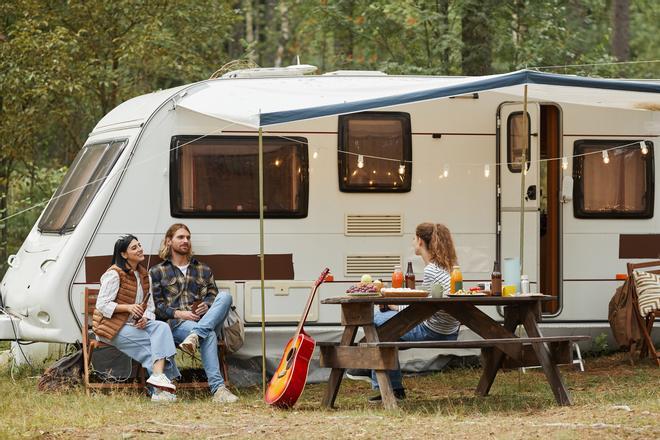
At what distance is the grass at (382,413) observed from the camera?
7.14m

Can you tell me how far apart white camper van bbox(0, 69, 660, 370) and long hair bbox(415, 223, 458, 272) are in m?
0.90

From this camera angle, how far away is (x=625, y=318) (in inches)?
387

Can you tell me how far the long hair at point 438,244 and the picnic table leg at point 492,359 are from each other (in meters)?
0.52

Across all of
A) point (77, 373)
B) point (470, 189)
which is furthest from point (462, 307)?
point (77, 373)

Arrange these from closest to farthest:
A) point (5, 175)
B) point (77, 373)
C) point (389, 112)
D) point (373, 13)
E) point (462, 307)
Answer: point (462, 307)
point (77, 373)
point (389, 112)
point (5, 175)
point (373, 13)

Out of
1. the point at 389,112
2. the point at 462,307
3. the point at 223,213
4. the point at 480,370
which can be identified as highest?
the point at 389,112

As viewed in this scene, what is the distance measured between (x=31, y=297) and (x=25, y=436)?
230 centimetres

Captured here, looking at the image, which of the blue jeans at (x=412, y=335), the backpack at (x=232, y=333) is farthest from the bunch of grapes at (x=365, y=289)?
the backpack at (x=232, y=333)

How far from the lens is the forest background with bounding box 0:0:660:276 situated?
549 inches

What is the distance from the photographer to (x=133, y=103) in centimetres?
1018

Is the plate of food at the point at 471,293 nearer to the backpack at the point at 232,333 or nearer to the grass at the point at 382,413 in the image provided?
the grass at the point at 382,413

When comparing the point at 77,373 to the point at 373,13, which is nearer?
the point at 77,373

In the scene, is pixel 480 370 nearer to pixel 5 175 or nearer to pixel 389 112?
pixel 389 112

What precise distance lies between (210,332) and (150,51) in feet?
20.1
